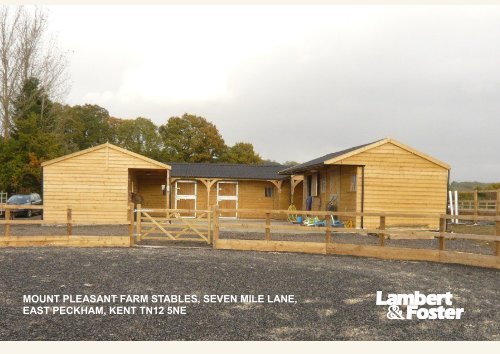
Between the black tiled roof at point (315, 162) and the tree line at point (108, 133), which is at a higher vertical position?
the tree line at point (108, 133)

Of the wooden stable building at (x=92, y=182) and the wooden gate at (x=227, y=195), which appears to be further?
the wooden gate at (x=227, y=195)

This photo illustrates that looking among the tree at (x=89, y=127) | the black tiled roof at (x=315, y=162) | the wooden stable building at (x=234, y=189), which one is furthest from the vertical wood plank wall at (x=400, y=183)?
the tree at (x=89, y=127)

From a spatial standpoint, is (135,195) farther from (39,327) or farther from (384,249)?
(39,327)

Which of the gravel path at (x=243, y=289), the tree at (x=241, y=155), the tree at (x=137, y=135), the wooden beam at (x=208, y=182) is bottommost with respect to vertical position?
the gravel path at (x=243, y=289)

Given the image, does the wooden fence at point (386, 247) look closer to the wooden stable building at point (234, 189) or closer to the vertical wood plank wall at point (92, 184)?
the vertical wood plank wall at point (92, 184)

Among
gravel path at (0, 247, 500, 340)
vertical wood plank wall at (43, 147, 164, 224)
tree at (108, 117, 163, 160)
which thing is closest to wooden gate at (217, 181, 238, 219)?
vertical wood plank wall at (43, 147, 164, 224)

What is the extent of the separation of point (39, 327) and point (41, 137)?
29046 mm

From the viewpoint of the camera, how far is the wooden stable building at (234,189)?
29969 mm

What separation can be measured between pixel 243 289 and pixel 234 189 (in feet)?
75.8

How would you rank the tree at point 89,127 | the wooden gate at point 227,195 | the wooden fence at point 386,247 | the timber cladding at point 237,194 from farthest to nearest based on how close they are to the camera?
the tree at point 89,127, the wooden gate at point 227,195, the timber cladding at point 237,194, the wooden fence at point 386,247

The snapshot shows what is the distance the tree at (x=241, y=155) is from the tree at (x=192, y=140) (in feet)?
3.78

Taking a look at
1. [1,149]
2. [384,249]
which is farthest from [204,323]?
[1,149]

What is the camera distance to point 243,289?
783 centimetres

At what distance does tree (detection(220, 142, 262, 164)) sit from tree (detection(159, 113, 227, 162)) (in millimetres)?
1151
